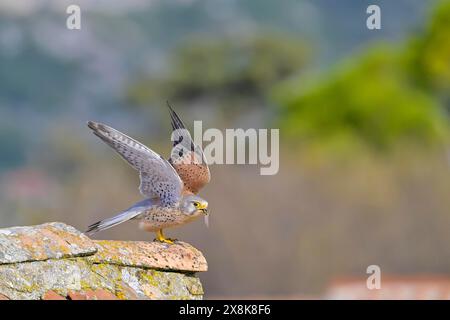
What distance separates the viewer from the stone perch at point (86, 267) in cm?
539

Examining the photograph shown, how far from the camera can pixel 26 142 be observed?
103 meters

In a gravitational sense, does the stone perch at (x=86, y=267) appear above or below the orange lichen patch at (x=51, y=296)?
above

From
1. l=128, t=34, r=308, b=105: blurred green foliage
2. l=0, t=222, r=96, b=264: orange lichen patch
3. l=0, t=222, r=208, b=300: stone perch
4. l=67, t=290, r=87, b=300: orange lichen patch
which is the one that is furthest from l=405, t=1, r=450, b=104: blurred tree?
l=67, t=290, r=87, b=300: orange lichen patch

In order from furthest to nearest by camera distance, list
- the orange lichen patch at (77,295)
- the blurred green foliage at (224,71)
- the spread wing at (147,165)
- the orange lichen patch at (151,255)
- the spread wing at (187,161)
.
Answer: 1. the blurred green foliage at (224,71)
2. the spread wing at (187,161)
3. the spread wing at (147,165)
4. the orange lichen patch at (151,255)
5. the orange lichen patch at (77,295)

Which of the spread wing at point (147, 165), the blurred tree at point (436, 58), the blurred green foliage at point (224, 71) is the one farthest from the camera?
the blurred green foliage at point (224, 71)

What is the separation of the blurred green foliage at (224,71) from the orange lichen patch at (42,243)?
166 ft

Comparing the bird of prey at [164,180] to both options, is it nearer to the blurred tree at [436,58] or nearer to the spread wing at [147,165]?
the spread wing at [147,165]

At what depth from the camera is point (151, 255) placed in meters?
6.02

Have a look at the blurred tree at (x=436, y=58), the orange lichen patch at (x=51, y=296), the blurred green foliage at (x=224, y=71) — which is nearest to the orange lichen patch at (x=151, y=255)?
the orange lichen patch at (x=51, y=296)

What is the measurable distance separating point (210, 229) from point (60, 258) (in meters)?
16.6

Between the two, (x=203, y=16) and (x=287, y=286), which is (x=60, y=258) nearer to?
(x=287, y=286)

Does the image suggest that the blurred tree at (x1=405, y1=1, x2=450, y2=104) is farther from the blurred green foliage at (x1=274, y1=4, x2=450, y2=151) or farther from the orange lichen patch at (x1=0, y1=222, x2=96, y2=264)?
the orange lichen patch at (x1=0, y1=222, x2=96, y2=264)
